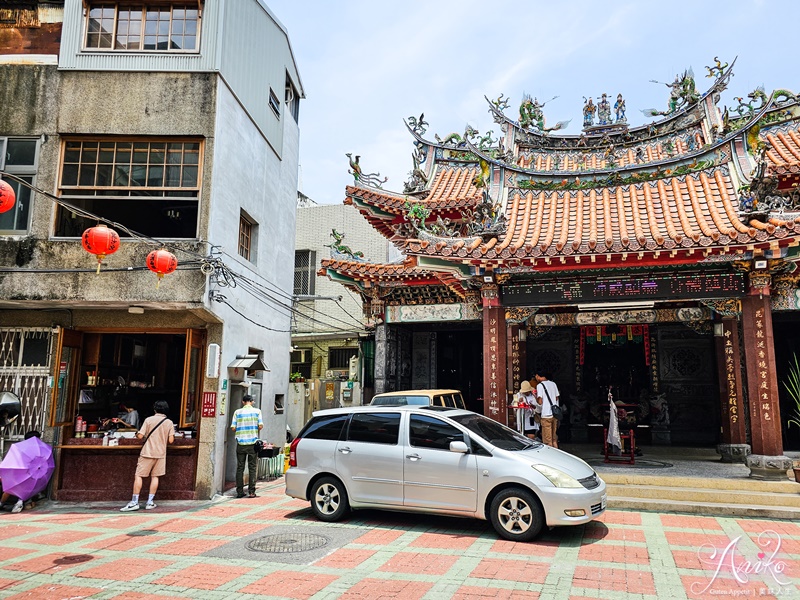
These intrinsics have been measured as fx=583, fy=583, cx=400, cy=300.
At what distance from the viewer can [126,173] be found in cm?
1111

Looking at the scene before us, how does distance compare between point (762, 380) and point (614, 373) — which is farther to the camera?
point (614, 373)

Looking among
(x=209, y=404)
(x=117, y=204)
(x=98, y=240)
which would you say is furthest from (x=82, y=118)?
(x=209, y=404)

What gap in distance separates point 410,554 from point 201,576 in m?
2.30

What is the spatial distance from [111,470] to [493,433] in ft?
23.4

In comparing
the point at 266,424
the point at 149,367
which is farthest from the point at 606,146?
the point at 149,367

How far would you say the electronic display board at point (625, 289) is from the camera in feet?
34.1

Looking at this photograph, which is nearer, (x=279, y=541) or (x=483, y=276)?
(x=279, y=541)

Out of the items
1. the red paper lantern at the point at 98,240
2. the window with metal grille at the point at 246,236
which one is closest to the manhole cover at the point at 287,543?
the red paper lantern at the point at 98,240

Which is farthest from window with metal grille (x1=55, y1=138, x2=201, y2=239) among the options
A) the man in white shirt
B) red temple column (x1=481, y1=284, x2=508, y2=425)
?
the man in white shirt

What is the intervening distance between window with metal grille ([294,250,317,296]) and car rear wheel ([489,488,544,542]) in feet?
53.9

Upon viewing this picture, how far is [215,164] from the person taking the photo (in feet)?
35.8

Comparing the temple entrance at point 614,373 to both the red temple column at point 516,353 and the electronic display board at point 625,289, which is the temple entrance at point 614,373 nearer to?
the red temple column at point 516,353

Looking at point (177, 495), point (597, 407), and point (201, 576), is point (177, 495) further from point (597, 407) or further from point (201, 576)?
point (597, 407)

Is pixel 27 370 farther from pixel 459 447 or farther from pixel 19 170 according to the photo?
pixel 459 447
